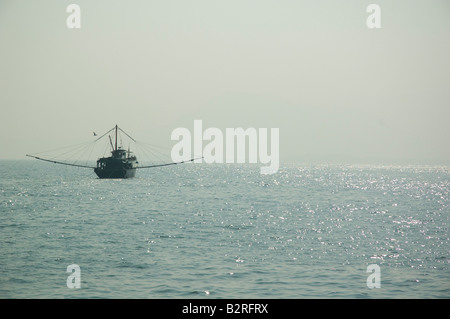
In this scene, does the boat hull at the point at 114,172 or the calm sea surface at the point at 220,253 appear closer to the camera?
the calm sea surface at the point at 220,253

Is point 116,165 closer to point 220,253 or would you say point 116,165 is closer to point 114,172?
point 114,172

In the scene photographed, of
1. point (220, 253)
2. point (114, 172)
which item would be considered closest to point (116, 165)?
point (114, 172)

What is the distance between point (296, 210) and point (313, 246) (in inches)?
1315

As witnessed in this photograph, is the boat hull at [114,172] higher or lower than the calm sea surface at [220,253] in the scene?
higher

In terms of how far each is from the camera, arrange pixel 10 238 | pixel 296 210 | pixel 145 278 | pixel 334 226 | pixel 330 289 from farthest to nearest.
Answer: pixel 296 210, pixel 334 226, pixel 10 238, pixel 145 278, pixel 330 289

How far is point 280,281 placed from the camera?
2889cm

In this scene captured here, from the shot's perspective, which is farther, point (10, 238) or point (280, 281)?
point (10, 238)

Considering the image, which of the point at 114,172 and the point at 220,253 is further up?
the point at 114,172

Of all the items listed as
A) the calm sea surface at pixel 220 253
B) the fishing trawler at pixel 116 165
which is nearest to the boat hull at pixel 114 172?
the fishing trawler at pixel 116 165

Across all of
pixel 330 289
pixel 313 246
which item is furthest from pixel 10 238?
pixel 330 289

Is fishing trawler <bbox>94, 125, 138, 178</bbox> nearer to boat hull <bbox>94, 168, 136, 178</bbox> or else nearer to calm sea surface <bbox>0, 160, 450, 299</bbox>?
boat hull <bbox>94, 168, 136, 178</bbox>

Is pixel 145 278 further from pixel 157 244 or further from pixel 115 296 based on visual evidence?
pixel 157 244

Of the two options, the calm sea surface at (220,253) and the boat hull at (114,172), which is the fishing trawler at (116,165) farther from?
the calm sea surface at (220,253)

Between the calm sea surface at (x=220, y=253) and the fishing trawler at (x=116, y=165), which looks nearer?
the calm sea surface at (x=220, y=253)
